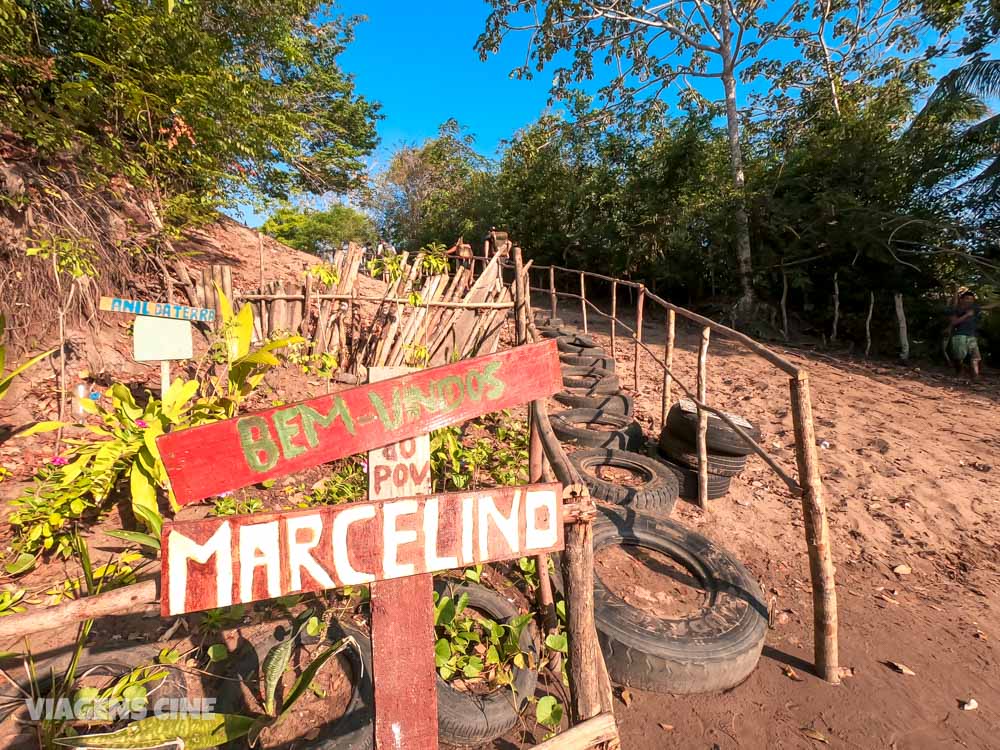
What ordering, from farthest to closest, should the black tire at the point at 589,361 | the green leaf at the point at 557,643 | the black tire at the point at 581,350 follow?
the black tire at the point at 581,350 < the black tire at the point at 589,361 < the green leaf at the point at 557,643

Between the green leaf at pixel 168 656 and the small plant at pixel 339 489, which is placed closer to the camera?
the green leaf at pixel 168 656

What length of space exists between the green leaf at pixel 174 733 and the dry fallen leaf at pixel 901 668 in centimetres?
307


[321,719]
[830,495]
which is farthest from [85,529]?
[830,495]

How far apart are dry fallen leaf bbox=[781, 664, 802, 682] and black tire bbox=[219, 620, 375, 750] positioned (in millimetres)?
2087

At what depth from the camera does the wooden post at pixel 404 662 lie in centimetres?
99

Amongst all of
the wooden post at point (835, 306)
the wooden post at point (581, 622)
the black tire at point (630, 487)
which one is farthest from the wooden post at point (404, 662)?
the wooden post at point (835, 306)

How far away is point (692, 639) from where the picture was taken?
206cm

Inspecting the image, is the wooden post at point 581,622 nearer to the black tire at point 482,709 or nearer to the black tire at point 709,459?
the black tire at point 482,709

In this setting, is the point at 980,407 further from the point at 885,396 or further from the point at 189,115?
the point at 189,115

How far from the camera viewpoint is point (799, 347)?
9625 millimetres

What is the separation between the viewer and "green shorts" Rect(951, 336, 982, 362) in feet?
24.3

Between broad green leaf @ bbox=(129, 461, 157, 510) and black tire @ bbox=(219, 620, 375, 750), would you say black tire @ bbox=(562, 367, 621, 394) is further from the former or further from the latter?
broad green leaf @ bbox=(129, 461, 157, 510)

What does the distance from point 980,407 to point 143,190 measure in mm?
11634

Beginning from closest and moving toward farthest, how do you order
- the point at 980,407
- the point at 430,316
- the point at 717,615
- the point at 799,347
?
1. the point at 717,615
2. the point at 430,316
3. the point at 980,407
4. the point at 799,347
